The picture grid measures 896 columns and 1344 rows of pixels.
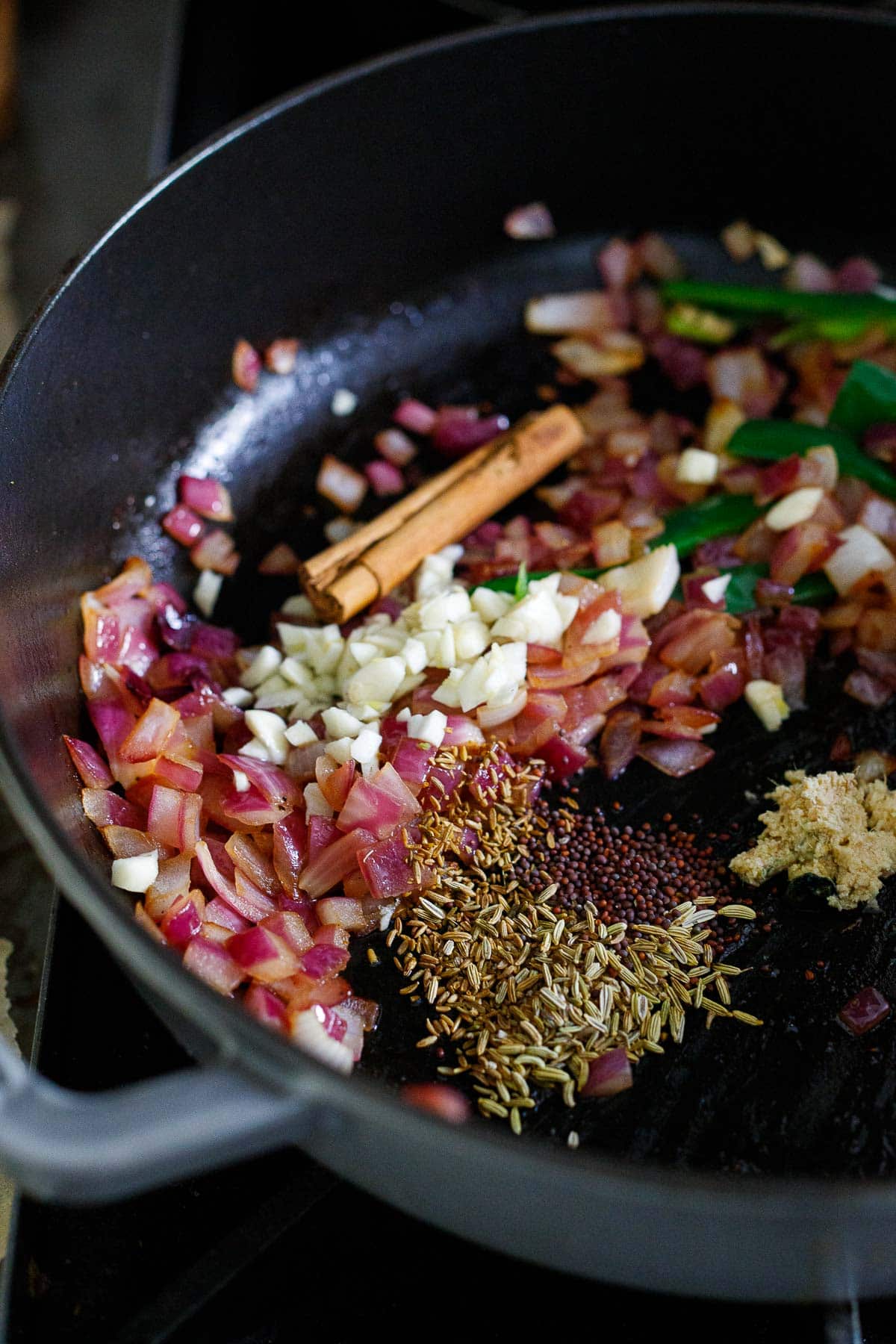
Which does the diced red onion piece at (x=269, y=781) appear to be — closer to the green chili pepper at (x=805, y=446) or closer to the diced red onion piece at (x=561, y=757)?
the diced red onion piece at (x=561, y=757)

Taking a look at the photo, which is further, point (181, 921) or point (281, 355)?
point (281, 355)

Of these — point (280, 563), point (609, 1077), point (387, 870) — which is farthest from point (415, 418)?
point (609, 1077)

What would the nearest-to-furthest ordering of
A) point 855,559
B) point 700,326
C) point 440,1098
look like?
point 440,1098
point 855,559
point 700,326

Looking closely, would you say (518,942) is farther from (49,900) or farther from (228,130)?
(228,130)

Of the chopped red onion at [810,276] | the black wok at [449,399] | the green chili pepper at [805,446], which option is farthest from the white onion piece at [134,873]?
the chopped red onion at [810,276]

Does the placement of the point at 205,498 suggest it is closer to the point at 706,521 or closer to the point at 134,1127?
the point at 706,521

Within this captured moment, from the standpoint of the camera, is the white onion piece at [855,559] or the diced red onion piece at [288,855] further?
the white onion piece at [855,559]

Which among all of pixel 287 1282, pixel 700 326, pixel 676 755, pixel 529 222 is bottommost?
pixel 287 1282

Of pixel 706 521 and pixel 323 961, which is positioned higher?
pixel 706 521
